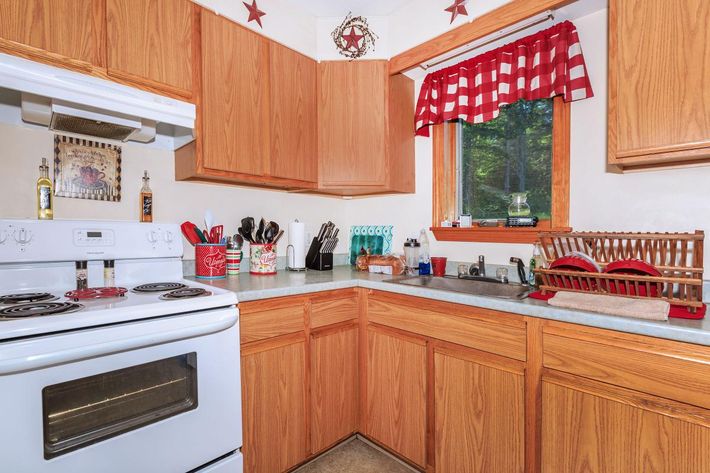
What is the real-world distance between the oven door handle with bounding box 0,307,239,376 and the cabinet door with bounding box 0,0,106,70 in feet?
3.50

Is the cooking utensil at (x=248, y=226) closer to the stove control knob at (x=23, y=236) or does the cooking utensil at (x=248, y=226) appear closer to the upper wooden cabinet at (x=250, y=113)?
the upper wooden cabinet at (x=250, y=113)

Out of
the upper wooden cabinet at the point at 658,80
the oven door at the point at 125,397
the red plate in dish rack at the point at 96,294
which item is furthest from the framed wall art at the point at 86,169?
the upper wooden cabinet at the point at 658,80

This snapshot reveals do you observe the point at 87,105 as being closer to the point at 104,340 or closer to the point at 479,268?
the point at 104,340

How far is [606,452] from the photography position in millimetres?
1142

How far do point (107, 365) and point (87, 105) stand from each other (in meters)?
0.96

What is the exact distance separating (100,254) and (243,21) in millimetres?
1391

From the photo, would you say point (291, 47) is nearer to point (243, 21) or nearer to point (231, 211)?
point (243, 21)

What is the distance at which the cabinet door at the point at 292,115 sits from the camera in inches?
80.6

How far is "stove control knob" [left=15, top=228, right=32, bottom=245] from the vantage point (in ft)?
4.55

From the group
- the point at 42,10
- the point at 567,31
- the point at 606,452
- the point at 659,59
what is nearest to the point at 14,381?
the point at 42,10

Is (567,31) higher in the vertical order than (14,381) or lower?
higher

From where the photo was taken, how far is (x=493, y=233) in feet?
6.54

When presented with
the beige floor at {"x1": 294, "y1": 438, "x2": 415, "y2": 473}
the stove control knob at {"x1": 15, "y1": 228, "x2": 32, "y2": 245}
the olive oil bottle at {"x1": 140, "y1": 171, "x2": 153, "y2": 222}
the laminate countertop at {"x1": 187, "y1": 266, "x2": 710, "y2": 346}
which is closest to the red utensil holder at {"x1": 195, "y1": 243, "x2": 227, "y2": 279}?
the laminate countertop at {"x1": 187, "y1": 266, "x2": 710, "y2": 346}

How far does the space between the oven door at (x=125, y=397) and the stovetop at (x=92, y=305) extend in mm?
29
